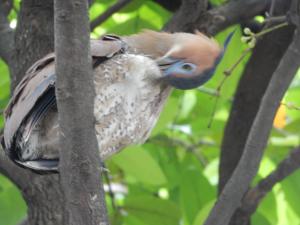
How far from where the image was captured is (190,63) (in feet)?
6.14

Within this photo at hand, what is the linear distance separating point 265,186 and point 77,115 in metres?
0.89

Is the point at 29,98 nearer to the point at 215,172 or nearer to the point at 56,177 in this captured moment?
the point at 56,177

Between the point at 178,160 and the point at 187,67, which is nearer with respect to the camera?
the point at 187,67

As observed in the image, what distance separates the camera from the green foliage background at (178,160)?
249cm

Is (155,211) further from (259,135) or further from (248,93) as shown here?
(259,135)

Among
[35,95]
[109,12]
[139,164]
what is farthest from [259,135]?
[109,12]

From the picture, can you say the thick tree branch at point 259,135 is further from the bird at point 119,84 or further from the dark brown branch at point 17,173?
the dark brown branch at point 17,173

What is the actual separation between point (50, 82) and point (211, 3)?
1135 millimetres

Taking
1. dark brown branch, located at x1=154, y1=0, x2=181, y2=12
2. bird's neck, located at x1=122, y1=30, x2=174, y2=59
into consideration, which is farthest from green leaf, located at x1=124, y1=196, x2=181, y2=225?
bird's neck, located at x1=122, y1=30, x2=174, y2=59

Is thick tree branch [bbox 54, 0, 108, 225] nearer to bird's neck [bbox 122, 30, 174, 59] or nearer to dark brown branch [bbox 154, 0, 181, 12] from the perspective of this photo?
bird's neck [bbox 122, 30, 174, 59]

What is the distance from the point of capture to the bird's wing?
1768 mm

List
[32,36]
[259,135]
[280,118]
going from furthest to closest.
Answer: [280,118]
[32,36]
[259,135]

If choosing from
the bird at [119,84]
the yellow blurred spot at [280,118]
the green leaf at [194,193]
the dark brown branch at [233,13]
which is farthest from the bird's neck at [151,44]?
the green leaf at [194,193]

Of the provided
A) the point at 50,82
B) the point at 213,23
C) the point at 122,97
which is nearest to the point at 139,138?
the point at 122,97
